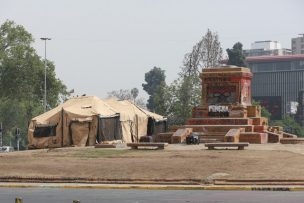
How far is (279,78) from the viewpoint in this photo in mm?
182500

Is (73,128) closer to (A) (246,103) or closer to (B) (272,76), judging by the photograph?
(A) (246,103)

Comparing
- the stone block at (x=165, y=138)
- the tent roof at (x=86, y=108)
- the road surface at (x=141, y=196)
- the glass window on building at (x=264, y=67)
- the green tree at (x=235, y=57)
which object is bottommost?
the road surface at (x=141, y=196)

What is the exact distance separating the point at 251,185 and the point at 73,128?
75.1ft

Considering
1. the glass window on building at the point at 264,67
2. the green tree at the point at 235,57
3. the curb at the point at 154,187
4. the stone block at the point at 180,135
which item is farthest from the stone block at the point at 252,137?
the glass window on building at the point at 264,67

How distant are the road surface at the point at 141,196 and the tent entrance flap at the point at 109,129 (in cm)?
2092

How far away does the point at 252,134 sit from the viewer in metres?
39.9

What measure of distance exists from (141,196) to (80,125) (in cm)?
2436

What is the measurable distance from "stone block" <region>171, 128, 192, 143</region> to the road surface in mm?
16646

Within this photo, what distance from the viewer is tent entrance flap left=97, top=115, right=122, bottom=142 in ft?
152

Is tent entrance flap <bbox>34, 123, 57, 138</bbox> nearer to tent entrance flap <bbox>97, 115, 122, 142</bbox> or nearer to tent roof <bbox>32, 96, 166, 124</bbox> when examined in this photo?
tent roof <bbox>32, 96, 166, 124</bbox>

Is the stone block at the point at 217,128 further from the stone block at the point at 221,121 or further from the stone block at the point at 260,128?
the stone block at the point at 221,121

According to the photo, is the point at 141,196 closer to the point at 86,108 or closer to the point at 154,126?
the point at 86,108

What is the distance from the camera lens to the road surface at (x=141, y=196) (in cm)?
2033

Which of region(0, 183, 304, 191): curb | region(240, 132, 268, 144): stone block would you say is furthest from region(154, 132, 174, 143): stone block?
region(0, 183, 304, 191): curb
